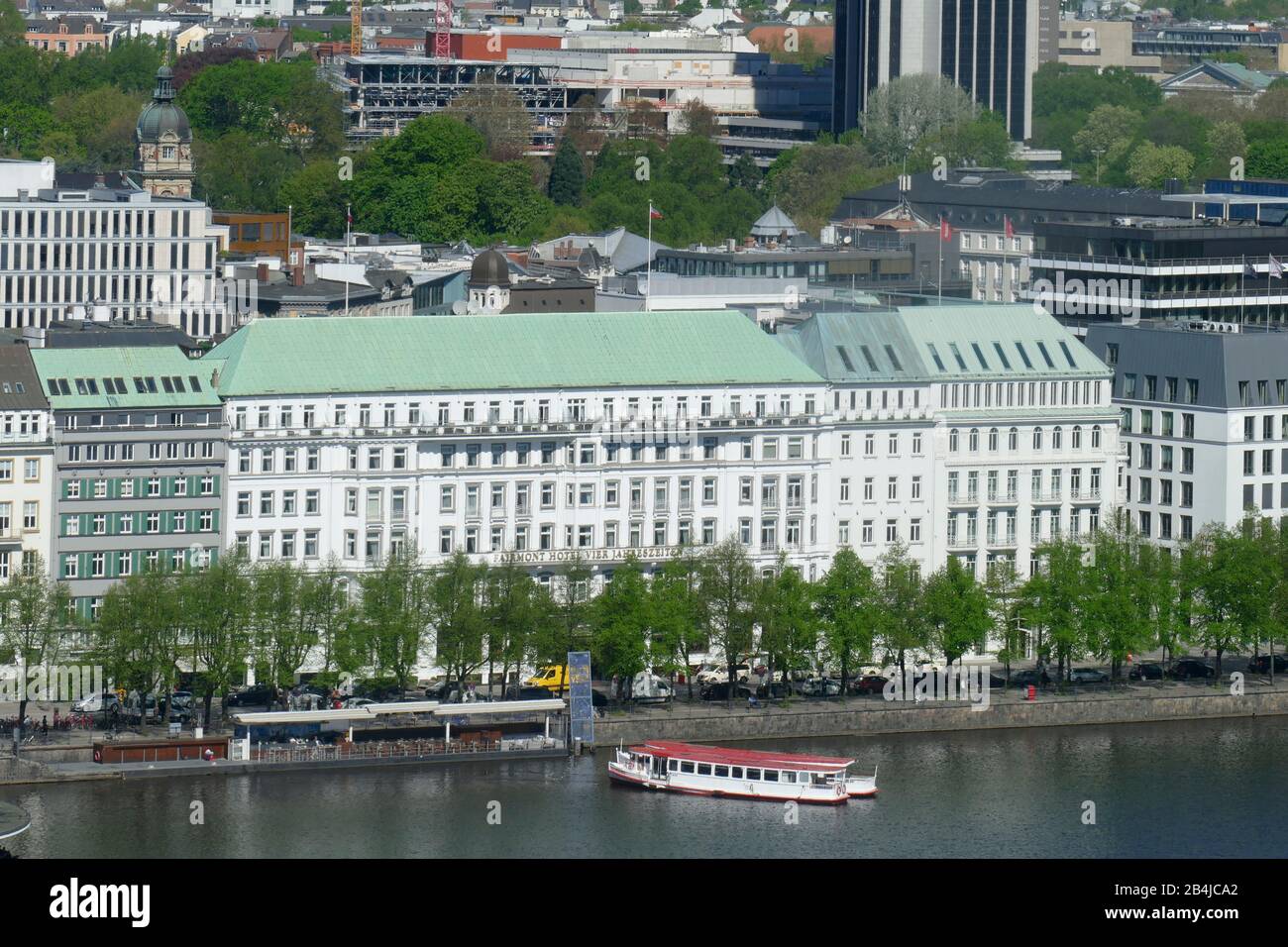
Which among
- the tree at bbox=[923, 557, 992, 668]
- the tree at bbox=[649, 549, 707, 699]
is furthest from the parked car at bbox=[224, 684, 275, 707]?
the tree at bbox=[923, 557, 992, 668]

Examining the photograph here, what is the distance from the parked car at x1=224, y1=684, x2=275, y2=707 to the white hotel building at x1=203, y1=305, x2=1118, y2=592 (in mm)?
4704

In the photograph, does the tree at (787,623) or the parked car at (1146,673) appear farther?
the parked car at (1146,673)

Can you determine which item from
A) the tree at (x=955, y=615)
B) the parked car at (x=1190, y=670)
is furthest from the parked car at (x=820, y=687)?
the parked car at (x=1190, y=670)

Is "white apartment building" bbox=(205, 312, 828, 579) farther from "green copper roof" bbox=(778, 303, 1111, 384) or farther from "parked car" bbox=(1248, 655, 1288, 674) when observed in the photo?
"parked car" bbox=(1248, 655, 1288, 674)

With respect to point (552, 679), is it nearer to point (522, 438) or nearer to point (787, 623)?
point (787, 623)

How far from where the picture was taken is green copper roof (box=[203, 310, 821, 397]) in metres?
114

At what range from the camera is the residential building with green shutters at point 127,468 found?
364 ft

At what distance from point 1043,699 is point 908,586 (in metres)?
5.64

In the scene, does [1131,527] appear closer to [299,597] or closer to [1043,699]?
[1043,699]

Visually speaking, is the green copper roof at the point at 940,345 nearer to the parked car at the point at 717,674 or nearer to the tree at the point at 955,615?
the tree at the point at 955,615

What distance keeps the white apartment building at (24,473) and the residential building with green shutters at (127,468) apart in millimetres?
314

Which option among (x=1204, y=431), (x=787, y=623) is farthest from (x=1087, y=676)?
(x=1204, y=431)

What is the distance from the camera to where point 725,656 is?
116062mm
